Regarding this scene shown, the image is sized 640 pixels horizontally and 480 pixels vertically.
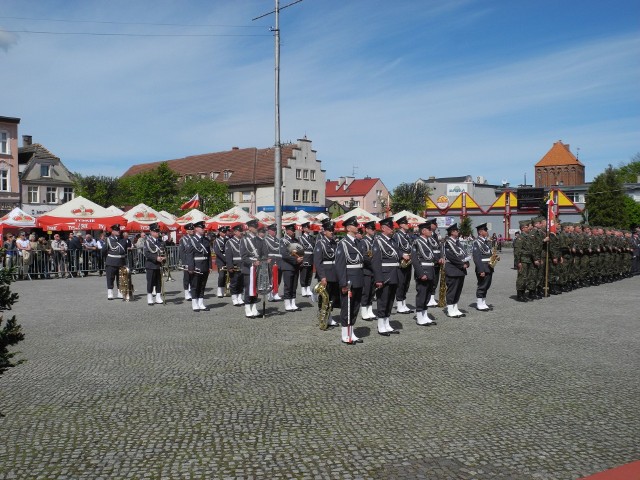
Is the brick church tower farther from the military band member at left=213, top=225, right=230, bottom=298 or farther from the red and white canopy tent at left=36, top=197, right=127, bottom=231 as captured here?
the military band member at left=213, top=225, right=230, bottom=298

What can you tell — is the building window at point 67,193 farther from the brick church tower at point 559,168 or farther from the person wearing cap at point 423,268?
the brick church tower at point 559,168

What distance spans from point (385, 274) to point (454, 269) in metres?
2.32

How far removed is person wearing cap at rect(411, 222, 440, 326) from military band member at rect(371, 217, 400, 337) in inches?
34.6

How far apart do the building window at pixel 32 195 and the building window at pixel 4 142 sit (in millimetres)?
6045

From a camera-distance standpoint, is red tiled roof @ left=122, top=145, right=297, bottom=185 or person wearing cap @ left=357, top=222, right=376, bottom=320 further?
red tiled roof @ left=122, top=145, right=297, bottom=185

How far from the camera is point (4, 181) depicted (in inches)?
2082

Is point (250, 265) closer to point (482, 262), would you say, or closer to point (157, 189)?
point (482, 262)

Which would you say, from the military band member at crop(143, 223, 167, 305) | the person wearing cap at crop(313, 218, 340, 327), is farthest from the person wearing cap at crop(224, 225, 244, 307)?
the person wearing cap at crop(313, 218, 340, 327)

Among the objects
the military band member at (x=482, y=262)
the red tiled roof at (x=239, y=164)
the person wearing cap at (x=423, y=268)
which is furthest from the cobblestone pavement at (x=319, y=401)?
the red tiled roof at (x=239, y=164)

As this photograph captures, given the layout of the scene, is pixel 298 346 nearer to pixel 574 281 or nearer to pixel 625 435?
pixel 625 435

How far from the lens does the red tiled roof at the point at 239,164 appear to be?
69000mm

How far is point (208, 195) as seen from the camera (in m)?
51.7

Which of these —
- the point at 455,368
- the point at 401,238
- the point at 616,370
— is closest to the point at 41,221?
the point at 401,238

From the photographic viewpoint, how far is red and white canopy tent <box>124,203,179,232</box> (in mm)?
26672
